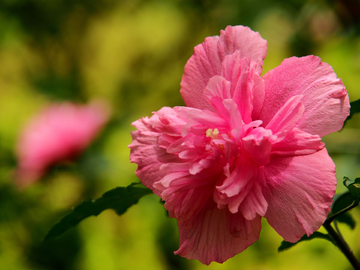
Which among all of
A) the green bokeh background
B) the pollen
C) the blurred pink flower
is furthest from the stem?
the blurred pink flower

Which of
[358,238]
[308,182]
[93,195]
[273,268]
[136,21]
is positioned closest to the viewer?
[308,182]

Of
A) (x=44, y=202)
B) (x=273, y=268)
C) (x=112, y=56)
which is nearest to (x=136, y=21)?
(x=112, y=56)

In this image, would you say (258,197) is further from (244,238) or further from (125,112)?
(125,112)

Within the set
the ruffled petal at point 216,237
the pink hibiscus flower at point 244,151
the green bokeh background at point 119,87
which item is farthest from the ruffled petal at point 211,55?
the green bokeh background at point 119,87

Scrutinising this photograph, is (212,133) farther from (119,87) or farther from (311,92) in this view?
(119,87)

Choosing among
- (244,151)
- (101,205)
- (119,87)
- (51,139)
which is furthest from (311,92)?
(119,87)
